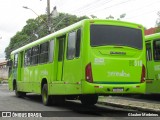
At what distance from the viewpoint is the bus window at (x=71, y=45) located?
14.9m

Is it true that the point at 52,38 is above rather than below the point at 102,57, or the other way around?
above

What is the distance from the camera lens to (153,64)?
19656 mm

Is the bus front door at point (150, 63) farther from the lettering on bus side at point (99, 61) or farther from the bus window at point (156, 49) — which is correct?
the lettering on bus side at point (99, 61)

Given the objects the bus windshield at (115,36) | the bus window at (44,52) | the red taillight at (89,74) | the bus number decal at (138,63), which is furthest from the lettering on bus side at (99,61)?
the bus window at (44,52)

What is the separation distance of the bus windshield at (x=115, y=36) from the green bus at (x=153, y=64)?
15.7ft

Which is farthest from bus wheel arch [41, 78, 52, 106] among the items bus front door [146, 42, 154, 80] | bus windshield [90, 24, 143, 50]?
bus front door [146, 42, 154, 80]

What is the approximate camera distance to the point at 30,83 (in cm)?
2123

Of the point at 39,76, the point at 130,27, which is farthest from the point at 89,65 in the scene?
the point at 39,76

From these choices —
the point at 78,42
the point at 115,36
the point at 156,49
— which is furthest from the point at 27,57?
the point at 115,36

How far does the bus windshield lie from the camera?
555 inches

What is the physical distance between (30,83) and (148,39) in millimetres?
6506

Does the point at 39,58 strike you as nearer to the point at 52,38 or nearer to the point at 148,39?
the point at 52,38

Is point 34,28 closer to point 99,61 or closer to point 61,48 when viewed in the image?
point 61,48

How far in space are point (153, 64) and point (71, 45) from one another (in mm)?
5966
